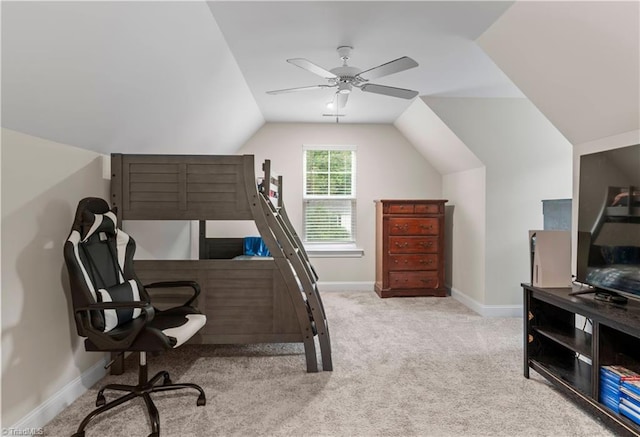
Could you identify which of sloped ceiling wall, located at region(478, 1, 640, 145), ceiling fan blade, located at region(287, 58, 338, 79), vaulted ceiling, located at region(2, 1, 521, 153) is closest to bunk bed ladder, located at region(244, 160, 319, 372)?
ceiling fan blade, located at region(287, 58, 338, 79)

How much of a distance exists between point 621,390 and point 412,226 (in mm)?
3503

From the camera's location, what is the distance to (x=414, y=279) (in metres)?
5.43

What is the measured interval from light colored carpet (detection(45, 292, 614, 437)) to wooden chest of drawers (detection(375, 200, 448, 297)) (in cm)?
154

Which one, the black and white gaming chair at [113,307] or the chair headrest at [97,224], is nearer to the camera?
the black and white gaming chair at [113,307]

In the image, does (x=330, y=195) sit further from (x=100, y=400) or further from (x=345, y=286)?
(x=100, y=400)

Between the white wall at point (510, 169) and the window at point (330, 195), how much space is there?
185 cm

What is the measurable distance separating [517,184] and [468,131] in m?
0.88

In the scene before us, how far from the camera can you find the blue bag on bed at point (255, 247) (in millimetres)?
4836

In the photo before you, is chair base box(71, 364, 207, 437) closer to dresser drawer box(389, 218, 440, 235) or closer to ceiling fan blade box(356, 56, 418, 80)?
ceiling fan blade box(356, 56, 418, 80)

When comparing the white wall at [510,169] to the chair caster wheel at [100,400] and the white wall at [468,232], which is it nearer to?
the white wall at [468,232]

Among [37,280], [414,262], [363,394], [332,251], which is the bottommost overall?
[363,394]

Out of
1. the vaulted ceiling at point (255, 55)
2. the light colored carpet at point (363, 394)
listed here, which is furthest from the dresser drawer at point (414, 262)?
the vaulted ceiling at point (255, 55)

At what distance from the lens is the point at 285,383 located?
109 inches

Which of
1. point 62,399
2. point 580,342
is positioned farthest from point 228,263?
point 580,342
